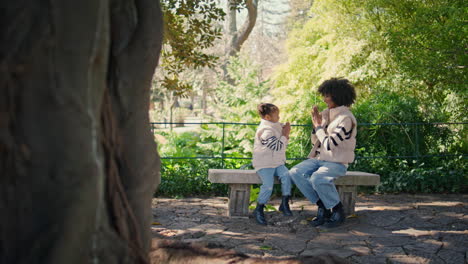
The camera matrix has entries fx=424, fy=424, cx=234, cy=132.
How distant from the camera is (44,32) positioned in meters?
1.47

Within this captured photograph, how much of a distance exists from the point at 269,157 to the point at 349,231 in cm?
139

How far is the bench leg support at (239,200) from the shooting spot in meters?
5.91

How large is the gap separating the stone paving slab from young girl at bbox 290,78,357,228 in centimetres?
28

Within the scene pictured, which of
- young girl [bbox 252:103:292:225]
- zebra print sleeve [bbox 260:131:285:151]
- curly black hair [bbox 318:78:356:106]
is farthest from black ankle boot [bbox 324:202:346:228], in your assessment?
curly black hair [bbox 318:78:356:106]

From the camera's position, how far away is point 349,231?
17.0 feet

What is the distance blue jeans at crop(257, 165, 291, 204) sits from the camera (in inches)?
223

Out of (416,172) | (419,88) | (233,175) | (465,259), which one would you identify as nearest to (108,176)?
(465,259)

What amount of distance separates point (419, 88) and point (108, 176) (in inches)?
413

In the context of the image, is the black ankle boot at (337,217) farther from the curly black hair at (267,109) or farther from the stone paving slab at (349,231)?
the curly black hair at (267,109)

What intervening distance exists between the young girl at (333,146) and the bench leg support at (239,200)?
89 cm

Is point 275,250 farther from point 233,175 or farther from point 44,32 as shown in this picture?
point 44,32

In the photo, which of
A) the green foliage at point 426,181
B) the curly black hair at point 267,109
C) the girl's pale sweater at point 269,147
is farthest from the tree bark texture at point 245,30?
the girl's pale sweater at point 269,147

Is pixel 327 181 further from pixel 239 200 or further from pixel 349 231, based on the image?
pixel 239 200

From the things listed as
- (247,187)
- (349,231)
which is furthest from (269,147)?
(349,231)
